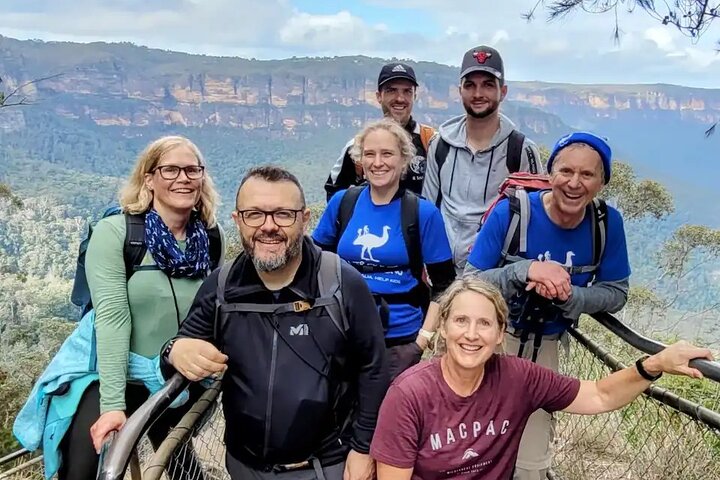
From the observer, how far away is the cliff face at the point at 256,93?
88.9 metres

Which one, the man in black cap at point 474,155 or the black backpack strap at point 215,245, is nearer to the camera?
the black backpack strap at point 215,245

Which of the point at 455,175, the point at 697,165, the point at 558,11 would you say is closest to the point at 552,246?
the point at 455,175

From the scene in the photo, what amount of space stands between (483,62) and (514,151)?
403mm

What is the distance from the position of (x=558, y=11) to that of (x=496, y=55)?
54 centimetres

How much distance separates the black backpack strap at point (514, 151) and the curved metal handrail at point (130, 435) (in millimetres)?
1607

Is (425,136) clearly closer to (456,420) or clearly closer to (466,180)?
(466,180)

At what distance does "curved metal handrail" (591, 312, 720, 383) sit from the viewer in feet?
4.98

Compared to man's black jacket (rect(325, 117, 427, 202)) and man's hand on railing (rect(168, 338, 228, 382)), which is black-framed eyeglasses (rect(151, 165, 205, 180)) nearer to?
man's hand on railing (rect(168, 338, 228, 382))

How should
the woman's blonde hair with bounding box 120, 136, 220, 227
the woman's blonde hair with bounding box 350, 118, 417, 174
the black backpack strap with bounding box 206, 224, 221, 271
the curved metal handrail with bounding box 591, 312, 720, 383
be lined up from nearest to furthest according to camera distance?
the curved metal handrail with bounding box 591, 312, 720, 383 < the woman's blonde hair with bounding box 120, 136, 220, 227 < the black backpack strap with bounding box 206, 224, 221, 271 < the woman's blonde hair with bounding box 350, 118, 417, 174

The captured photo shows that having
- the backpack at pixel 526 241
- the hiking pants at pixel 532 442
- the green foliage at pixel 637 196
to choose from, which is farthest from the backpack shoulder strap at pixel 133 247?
the green foliage at pixel 637 196

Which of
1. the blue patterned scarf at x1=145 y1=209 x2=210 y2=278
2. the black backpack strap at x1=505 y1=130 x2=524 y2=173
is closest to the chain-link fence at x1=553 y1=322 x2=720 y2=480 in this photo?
the black backpack strap at x1=505 y1=130 x2=524 y2=173

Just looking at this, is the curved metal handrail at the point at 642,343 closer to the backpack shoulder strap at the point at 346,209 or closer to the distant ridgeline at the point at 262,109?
the backpack shoulder strap at the point at 346,209

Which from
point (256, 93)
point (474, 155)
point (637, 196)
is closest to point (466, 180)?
point (474, 155)

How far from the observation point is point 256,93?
9925 cm
